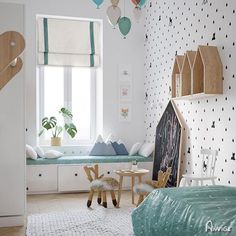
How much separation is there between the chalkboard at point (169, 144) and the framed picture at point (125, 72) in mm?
1172

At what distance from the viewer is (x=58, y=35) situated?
5898 millimetres

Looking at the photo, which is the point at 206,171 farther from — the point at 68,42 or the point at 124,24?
the point at 68,42

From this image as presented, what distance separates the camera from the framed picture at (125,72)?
19.9ft

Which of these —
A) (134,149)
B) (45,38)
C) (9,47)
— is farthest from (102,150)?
(9,47)

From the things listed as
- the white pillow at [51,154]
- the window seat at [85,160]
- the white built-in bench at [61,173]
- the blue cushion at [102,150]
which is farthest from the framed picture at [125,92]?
the white pillow at [51,154]

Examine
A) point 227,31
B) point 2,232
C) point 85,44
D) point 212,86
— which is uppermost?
point 85,44

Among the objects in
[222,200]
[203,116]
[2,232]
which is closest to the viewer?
[222,200]

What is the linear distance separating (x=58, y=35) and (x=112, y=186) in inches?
115

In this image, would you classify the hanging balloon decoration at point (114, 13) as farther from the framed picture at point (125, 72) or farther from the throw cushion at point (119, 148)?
the throw cushion at point (119, 148)

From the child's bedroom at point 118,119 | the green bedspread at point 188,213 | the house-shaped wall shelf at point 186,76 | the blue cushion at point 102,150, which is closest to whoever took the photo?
the green bedspread at point 188,213

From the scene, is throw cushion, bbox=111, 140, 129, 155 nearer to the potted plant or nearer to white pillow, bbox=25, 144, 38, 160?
A: the potted plant

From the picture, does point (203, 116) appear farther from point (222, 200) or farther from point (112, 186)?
point (222, 200)

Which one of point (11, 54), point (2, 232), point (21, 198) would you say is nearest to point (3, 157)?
point (21, 198)

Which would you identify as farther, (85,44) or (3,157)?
(85,44)
